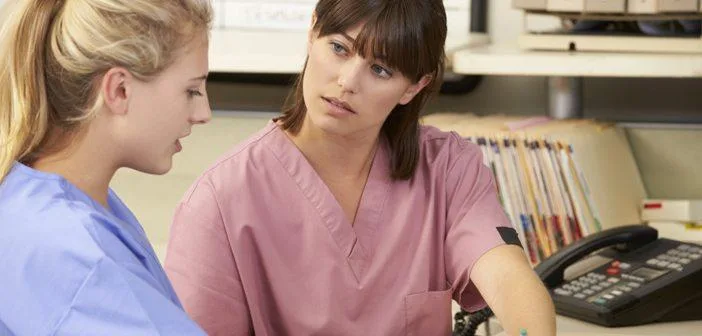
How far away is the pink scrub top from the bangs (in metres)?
0.18

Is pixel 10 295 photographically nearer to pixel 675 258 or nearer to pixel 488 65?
pixel 675 258

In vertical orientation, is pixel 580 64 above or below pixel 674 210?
above

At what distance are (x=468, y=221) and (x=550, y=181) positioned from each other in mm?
548

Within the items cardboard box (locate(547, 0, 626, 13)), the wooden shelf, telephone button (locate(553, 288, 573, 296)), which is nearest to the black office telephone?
telephone button (locate(553, 288, 573, 296))

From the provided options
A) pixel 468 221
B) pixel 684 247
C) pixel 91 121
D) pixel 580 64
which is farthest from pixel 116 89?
pixel 580 64

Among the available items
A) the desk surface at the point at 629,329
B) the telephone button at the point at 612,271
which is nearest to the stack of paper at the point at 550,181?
the telephone button at the point at 612,271

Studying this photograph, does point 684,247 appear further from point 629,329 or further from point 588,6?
point 588,6

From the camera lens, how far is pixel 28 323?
1.06 m

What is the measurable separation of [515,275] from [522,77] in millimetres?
1081

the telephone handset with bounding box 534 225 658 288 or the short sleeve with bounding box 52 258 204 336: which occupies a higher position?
the short sleeve with bounding box 52 258 204 336

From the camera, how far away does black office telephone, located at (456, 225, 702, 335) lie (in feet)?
5.48

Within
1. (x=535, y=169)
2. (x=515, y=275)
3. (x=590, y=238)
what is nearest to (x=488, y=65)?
(x=535, y=169)

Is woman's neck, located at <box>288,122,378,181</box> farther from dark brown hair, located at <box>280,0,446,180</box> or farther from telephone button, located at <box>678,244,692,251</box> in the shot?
telephone button, located at <box>678,244,692,251</box>

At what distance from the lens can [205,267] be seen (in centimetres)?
151
